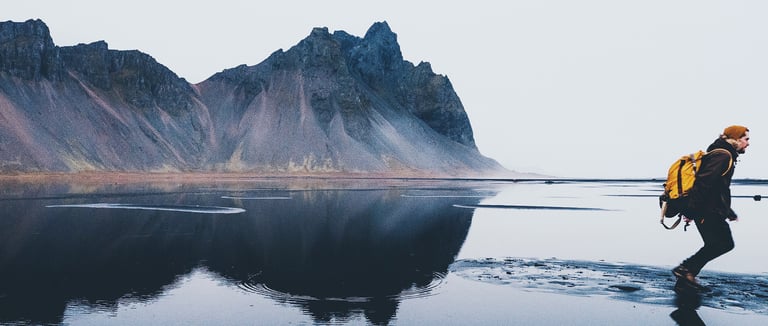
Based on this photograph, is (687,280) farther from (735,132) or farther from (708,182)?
(735,132)

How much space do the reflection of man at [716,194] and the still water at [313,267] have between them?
4.22 feet

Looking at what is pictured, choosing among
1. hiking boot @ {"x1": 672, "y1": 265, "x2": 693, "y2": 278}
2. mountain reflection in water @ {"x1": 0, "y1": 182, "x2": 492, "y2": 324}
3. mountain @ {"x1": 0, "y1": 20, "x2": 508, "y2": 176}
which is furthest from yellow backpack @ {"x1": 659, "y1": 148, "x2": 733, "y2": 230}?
mountain @ {"x1": 0, "y1": 20, "x2": 508, "y2": 176}

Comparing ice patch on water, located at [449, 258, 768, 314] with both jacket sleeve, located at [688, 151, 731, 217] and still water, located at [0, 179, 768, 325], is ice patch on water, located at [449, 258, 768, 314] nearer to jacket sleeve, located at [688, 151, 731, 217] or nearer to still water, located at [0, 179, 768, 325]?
still water, located at [0, 179, 768, 325]

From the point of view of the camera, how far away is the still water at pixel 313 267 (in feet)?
32.2

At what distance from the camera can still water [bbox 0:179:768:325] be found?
9.83 metres

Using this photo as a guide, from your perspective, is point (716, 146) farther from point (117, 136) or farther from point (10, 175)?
point (117, 136)

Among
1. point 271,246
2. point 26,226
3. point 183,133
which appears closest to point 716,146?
point 271,246

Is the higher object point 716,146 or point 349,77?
point 349,77

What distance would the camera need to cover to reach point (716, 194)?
11586mm


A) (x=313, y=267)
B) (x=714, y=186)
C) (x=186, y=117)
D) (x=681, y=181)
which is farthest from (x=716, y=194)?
(x=186, y=117)

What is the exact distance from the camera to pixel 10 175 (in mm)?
114500

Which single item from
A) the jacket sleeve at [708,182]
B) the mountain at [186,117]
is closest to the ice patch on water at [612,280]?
the jacket sleeve at [708,182]

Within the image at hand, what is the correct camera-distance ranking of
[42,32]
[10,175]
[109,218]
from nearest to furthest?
[109,218] → [10,175] → [42,32]

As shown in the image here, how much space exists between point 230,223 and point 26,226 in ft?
21.9
